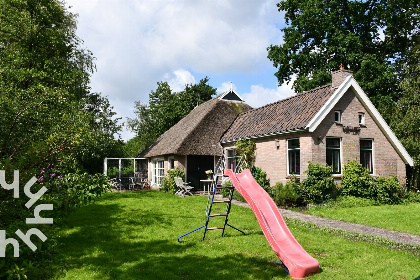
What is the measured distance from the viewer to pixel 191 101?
37594mm

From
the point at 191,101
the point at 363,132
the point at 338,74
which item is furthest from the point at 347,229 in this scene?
the point at 191,101

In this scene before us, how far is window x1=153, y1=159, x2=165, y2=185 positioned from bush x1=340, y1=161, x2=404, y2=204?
556 inches

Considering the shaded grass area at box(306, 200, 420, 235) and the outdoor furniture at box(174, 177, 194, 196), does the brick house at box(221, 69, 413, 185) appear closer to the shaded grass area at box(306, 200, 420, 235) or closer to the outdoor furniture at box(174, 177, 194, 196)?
the shaded grass area at box(306, 200, 420, 235)

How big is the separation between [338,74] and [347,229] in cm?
937

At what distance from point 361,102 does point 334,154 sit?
338cm

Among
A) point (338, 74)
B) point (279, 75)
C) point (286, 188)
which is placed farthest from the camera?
point (279, 75)

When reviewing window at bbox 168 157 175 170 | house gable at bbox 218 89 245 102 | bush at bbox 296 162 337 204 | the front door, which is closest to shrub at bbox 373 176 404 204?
bush at bbox 296 162 337 204

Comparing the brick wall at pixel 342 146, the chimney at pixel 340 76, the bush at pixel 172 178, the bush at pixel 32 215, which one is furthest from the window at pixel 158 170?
the bush at pixel 32 215

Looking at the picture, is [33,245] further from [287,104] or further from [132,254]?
[287,104]

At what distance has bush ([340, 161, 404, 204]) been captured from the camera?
14844 mm

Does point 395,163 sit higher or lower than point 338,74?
lower

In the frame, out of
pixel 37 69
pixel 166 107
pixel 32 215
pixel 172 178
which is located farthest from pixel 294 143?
pixel 166 107

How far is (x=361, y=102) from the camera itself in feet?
54.3

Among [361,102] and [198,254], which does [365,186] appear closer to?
[361,102]
